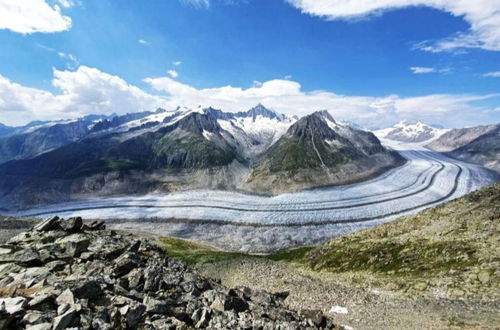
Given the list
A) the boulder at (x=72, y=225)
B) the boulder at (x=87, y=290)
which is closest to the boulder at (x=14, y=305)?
the boulder at (x=87, y=290)

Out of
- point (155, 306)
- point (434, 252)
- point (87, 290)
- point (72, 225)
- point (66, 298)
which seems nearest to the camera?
point (66, 298)

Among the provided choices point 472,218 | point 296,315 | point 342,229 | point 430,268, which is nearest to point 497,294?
point 430,268

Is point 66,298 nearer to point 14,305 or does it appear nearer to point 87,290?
point 87,290

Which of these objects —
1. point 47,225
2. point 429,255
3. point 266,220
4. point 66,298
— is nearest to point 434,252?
point 429,255

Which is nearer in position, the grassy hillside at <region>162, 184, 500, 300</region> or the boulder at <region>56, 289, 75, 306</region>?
the boulder at <region>56, 289, 75, 306</region>

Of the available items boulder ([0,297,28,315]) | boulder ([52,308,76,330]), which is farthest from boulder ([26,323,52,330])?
boulder ([0,297,28,315])

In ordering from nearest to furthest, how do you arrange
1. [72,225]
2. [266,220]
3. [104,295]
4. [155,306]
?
[155,306] < [104,295] < [72,225] < [266,220]

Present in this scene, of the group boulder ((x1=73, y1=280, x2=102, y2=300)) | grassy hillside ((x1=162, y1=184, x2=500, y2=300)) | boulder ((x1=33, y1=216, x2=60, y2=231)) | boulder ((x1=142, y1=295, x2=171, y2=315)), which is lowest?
grassy hillside ((x1=162, y1=184, x2=500, y2=300))

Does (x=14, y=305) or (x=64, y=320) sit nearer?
(x=64, y=320)

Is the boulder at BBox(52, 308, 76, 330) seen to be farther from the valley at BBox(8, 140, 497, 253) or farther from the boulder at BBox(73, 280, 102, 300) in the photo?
the valley at BBox(8, 140, 497, 253)
